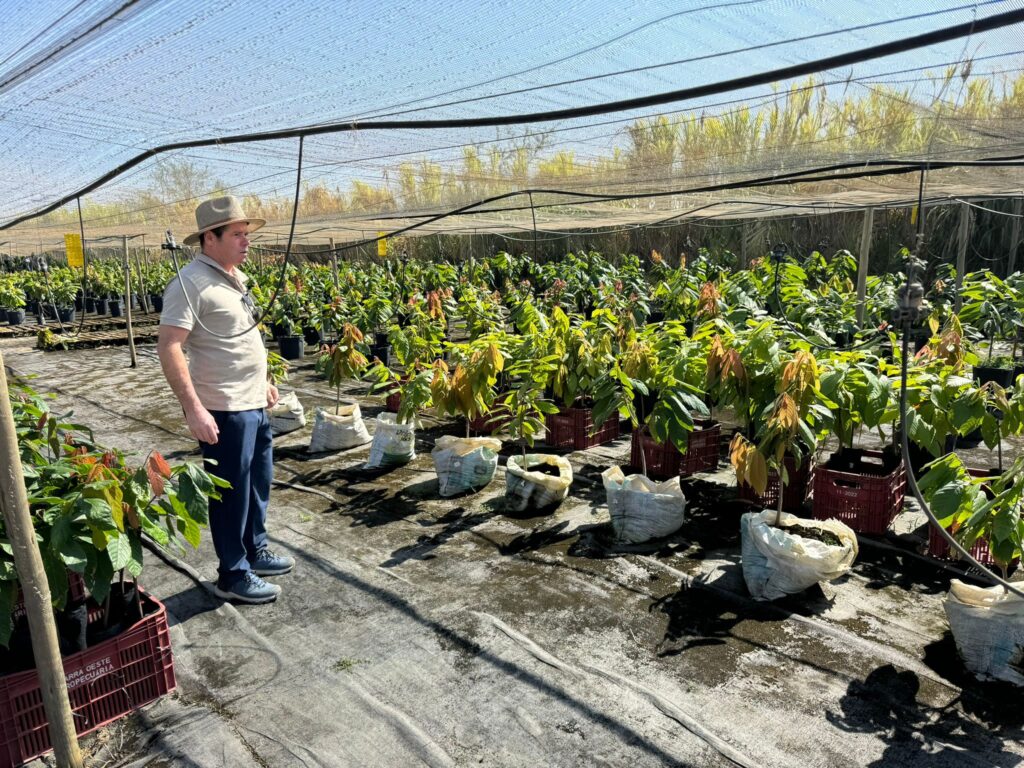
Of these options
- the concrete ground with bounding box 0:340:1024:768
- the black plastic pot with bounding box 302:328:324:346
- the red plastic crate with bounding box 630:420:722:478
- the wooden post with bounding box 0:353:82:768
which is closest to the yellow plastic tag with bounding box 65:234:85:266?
the black plastic pot with bounding box 302:328:324:346

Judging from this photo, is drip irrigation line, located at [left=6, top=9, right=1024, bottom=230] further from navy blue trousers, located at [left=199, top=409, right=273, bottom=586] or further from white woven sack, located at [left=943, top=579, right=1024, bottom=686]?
white woven sack, located at [left=943, top=579, right=1024, bottom=686]

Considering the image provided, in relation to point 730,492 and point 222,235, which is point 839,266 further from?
point 222,235

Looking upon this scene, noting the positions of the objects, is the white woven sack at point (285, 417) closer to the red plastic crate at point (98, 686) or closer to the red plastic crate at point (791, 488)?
the red plastic crate at point (98, 686)

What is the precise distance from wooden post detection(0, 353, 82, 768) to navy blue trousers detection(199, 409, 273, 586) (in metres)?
1.04

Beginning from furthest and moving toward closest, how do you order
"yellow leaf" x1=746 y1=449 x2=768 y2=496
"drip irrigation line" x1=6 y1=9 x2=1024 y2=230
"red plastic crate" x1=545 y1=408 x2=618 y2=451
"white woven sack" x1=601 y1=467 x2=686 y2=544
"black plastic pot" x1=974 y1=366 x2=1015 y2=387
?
1. "black plastic pot" x1=974 y1=366 x2=1015 y2=387
2. "red plastic crate" x1=545 y1=408 x2=618 y2=451
3. "white woven sack" x1=601 y1=467 x2=686 y2=544
4. "yellow leaf" x1=746 y1=449 x2=768 y2=496
5. "drip irrigation line" x1=6 y1=9 x2=1024 y2=230

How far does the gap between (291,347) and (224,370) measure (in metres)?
7.98

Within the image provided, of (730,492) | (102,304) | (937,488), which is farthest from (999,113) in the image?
(102,304)

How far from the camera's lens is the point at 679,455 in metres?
4.66

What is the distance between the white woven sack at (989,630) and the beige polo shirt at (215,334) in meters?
2.82

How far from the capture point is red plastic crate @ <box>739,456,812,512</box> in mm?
3984

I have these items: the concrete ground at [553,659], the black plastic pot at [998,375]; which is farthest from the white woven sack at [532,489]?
the black plastic pot at [998,375]

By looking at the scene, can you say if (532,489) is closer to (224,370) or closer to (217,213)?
(224,370)

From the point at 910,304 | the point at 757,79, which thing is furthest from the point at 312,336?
the point at 910,304

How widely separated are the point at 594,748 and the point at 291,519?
2509 mm
